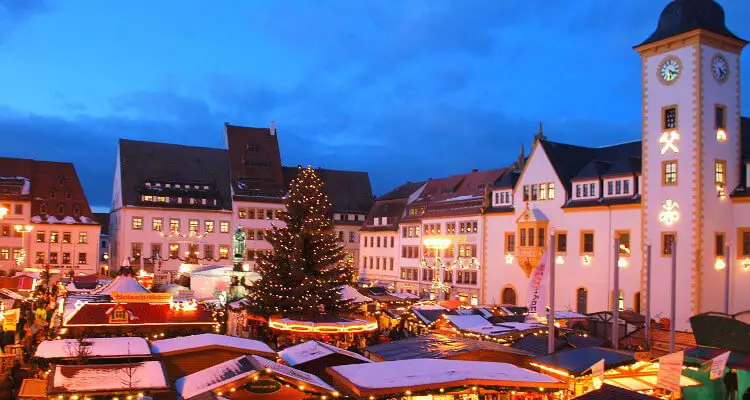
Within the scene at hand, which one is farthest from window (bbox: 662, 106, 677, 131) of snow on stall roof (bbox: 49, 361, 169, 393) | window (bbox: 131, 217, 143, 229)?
window (bbox: 131, 217, 143, 229)

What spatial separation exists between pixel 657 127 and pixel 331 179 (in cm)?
4547

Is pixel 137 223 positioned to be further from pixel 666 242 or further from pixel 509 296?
pixel 666 242

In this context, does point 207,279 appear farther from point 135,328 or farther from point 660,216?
point 660,216

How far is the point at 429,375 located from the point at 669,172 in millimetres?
27649

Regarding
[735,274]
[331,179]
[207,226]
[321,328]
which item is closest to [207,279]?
[321,328]

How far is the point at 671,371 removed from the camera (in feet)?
48.6

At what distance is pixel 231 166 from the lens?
240ft

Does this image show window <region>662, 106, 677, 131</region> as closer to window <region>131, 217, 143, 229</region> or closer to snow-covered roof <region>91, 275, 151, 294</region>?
snow-covered roof <region>91, 275, 151, 294</region>

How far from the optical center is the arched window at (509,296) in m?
48.3

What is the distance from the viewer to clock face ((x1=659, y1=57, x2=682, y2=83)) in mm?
37594

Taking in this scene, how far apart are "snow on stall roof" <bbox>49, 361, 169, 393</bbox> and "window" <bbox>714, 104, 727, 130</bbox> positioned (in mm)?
31110

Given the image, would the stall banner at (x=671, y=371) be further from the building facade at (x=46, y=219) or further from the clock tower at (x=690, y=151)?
the building facade at (x=46, y=219)

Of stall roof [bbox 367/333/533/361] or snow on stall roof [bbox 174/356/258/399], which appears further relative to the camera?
stall roof [bbox 367/333/533/361]

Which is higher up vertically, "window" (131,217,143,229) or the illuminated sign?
"window" (131,217,143,229)
